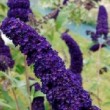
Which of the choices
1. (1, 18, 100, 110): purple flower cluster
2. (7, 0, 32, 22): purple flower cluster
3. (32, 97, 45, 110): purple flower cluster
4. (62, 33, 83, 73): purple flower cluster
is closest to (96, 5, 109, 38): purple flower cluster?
(62, 33, 83, 73): purple flower cluster

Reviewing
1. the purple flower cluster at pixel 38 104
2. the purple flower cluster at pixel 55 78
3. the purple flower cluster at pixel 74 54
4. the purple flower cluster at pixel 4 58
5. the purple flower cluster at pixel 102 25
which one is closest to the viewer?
the purple flower cluster at pixel 55 78

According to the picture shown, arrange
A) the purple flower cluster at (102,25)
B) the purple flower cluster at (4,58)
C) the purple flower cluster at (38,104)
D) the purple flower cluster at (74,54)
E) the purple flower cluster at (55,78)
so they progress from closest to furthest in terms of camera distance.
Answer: the purple flower cluster at (55,78), the purple flower cluster at (38,104), the purple flower cluster at (4,58), the purple flower cluster at (74,54), the purple flower cluster at (102,25)

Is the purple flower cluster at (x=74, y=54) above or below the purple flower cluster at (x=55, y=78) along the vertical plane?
above


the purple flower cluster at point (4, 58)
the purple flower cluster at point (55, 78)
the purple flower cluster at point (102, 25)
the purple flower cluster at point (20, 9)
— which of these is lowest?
the purple flower cluster at point (55, 78)

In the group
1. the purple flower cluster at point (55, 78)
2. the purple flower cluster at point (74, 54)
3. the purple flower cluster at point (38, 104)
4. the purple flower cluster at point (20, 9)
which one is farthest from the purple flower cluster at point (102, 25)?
the purple flower cluster at point (55, 78)

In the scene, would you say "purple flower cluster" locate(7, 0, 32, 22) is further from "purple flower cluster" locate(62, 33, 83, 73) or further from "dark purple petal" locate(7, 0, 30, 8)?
"purple flower cluster" locate(62, 33, 83, 73)

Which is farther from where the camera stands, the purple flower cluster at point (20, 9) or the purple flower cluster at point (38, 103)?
the purple flower cluster at point (20, 9)

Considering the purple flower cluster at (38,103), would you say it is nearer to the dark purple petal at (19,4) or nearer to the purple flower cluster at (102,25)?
the dark purple petal at (19,4)

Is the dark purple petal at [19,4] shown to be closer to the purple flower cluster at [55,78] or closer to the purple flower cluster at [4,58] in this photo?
the purple flower cluster at [4,58]

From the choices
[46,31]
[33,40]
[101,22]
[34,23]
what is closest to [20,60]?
[34,23]

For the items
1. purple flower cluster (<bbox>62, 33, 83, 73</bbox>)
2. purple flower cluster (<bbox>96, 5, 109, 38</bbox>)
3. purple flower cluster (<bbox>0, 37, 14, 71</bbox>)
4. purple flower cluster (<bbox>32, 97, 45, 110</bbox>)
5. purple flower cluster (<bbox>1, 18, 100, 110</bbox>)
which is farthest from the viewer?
purple flower cluster (<bbox>96, 5, 109, 38</bbox>)
